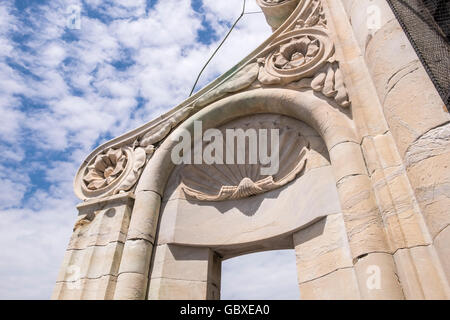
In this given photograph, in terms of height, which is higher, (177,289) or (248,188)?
(248,188)

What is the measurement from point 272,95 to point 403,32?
1.74 m

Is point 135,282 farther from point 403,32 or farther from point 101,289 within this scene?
point 403,32

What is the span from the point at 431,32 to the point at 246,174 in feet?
9.03

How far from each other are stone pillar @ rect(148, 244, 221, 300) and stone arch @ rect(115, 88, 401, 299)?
0.14ft

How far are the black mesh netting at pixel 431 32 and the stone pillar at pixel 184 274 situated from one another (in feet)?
10.3

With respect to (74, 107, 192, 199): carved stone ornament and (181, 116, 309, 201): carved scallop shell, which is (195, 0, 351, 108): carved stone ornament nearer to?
(181, 116, 309, 201): carved scallop shell

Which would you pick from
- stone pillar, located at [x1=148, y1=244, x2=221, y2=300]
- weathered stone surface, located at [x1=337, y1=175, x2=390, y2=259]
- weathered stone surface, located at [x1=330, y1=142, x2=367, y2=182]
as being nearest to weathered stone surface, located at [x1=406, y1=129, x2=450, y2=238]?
weathered stone surface, located at [x1=337, y1=175, x2=390, y2=259]

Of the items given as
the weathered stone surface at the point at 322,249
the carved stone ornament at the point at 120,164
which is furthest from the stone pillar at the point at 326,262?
the carved stone ornament at the point at 120,164

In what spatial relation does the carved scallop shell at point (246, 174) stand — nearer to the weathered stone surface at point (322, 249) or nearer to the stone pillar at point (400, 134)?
the weathered stone surface at point (322, 249)

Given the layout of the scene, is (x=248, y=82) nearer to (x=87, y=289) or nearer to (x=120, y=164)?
(x=120, y=164)

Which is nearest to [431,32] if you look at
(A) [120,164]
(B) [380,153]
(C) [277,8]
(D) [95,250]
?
(B) [380,153]

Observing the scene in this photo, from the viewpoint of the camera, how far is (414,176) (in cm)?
230

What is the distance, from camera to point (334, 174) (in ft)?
10.3
